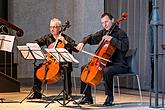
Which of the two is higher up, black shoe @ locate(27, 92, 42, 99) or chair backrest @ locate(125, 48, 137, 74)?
chair backrest @ locate(125, 48, 137, 74)

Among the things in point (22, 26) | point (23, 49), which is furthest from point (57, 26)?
point (22, 26)

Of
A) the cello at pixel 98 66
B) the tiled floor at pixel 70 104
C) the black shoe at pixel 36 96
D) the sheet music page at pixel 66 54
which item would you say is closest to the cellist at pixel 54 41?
the black shoe at pixel 36 96

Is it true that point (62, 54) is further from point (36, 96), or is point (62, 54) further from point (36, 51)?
point (36, 96)

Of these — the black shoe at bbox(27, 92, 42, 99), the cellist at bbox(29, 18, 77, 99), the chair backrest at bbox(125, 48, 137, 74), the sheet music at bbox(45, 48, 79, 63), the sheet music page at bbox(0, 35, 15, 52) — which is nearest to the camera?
the sheet music at bbox(45, 48, 79, 63)

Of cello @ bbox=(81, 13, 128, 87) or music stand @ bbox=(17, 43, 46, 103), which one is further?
music stand @ bbox=(17, 43, 46, 103)

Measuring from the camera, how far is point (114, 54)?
251 inches

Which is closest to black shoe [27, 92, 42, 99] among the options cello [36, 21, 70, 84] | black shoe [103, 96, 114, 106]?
cello [36, 21, 70, 84]

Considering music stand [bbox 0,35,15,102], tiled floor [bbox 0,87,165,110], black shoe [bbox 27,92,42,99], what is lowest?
tiled floor [bbox 0,87,165,110]

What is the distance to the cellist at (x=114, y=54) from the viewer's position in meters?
6.12

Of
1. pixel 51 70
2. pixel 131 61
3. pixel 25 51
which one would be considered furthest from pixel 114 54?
pixel 25 51

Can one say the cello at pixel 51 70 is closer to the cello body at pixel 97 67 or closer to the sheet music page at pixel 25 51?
the sheet music page at pixel 25 51

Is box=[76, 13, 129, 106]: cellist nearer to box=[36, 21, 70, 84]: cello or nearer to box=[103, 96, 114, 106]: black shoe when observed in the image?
box=[103, 96, 114, 106]: black shoe

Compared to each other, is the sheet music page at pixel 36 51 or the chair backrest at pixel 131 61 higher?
the sheet music page at pixel 36 51

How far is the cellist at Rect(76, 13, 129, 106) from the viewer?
612 centimetres
